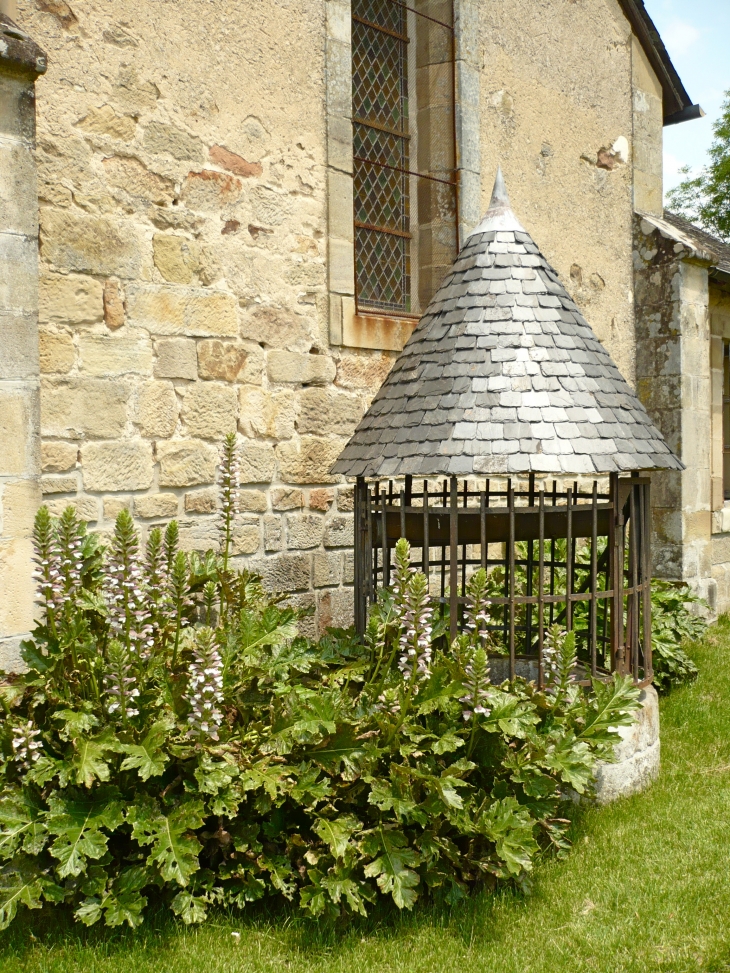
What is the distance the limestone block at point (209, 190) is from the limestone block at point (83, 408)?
1036 mm

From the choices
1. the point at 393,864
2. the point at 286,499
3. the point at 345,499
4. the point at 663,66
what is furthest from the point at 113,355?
the point at 663,66

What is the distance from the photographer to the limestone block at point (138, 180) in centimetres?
421

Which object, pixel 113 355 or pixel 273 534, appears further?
pixel 273 534

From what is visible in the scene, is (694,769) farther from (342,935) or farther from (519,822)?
(342,935)

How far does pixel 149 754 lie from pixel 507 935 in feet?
4.19

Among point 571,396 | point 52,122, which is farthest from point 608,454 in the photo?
point 52,122

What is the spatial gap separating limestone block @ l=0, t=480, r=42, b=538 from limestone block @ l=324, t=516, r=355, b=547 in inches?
81.7

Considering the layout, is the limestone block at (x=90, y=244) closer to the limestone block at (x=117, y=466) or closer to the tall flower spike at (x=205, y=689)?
the limestone block at (x=117, y=466)

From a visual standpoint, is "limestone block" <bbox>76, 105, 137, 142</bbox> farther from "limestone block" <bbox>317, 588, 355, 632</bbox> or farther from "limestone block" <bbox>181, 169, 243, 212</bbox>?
"limestone block" <bbox>317, 588, 355, 632</bbox>

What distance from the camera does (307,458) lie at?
5.09 metres

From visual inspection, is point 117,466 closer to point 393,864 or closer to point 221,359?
point 221,359

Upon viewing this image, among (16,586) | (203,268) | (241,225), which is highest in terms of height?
(241,225)

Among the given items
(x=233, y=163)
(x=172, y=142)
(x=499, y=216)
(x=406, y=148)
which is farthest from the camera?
(x=406, y=148)

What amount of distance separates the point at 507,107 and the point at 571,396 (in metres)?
3.59
